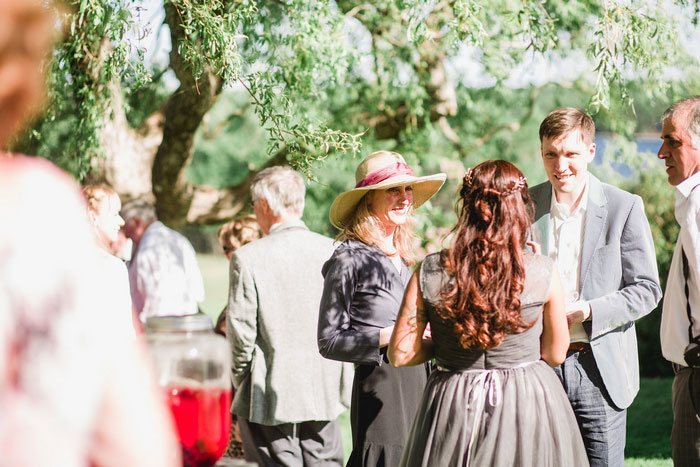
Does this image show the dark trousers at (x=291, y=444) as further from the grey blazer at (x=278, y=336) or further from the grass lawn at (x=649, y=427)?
the grass lawn at (x=649, y=427)

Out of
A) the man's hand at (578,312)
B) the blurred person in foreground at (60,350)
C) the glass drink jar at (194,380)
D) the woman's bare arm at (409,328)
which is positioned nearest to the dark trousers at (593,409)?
the man's hand at (578,312)

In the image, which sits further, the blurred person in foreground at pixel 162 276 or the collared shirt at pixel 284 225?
the blurred person in foreground at pixel 162 276

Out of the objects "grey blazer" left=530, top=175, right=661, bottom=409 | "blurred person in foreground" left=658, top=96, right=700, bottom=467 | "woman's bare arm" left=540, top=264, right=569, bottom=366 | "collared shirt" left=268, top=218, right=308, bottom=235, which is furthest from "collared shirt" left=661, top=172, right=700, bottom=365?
"collared shirt" left=268, top=218, right=308, bottom=235

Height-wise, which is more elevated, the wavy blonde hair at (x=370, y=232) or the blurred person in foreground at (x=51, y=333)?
the wavy blonde hair at (x=370, y=232)

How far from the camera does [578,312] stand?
321cm

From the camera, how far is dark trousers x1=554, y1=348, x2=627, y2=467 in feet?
10.8

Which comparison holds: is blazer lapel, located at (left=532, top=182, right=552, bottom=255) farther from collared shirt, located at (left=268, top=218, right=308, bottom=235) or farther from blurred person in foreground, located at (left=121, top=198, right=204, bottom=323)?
blurred person in foreground, located at (left=121, top=198, right=204, bottom=323)

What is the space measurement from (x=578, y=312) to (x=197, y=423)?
206 centimetres

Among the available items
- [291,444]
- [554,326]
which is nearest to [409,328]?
[554,326]

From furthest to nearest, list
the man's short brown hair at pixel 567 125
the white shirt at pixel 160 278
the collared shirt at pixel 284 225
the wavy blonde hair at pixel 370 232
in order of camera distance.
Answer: the white shirt at pixel 160 278 → the collared shirt at pixel 284 225 → the wavy blonde hair at pixel 370 232 → the man's short brown hair at pixel 567 125

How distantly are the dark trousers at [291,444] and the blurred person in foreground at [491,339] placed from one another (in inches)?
55.7

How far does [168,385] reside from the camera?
1629 mm

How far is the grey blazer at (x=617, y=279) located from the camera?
3.31 meters

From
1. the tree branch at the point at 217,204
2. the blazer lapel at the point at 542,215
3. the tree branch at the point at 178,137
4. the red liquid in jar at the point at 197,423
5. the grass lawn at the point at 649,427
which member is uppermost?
the tree branch at the point at 178,137
